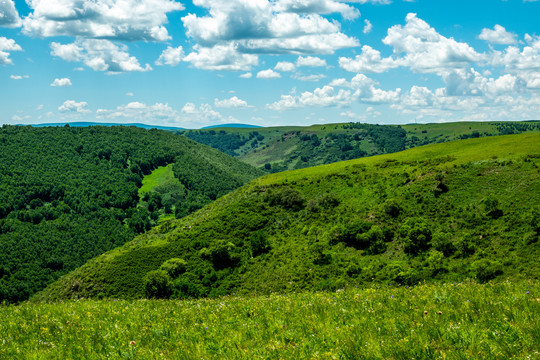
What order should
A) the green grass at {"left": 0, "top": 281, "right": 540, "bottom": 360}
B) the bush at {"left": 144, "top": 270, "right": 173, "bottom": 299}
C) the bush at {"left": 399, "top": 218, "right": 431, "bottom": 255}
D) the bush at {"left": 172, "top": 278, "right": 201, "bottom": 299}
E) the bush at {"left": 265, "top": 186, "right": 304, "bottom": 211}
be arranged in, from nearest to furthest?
1. the green grass at {"left": 0, "top": 281, "right": 540, "bottom": 360}
2. the bush at {"left": 399, "top": 218, "right": 431, "bottom": 255}
3. the bush at {"left": 172, "top": 278, "right": 201, "bottom": 299}
4. the bush at {"left": 144, "top": 270, "right": 173, "bottom": 299}
5. the bush at {"left": 265, "top": 186, "right": 304, "bottom": 211}

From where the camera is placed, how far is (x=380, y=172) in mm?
79438

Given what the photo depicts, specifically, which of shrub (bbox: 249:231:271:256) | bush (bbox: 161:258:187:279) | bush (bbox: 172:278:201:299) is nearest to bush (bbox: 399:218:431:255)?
shrub (bbox: 249:231:271:256)

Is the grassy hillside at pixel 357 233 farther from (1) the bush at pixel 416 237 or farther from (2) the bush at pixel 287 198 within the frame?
(2) the bush at pixel 287 198

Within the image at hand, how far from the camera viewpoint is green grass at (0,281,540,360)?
22.9ft

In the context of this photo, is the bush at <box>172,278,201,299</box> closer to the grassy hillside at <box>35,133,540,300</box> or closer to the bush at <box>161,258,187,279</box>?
the grassy hillside at <box>35,133,540,300</box>

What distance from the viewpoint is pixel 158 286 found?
5931cm

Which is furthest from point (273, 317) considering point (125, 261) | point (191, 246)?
point (125, 261)

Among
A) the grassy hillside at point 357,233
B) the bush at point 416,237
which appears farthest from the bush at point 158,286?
the bush at point 416,237

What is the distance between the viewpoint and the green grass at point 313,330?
6988 millimetres

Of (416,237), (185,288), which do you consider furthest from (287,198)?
(416,237)

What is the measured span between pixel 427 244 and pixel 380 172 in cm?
3004

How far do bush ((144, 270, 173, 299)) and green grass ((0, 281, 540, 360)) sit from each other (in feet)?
163

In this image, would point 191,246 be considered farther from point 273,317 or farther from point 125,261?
point 273,317

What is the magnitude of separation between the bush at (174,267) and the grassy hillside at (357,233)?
163mm
